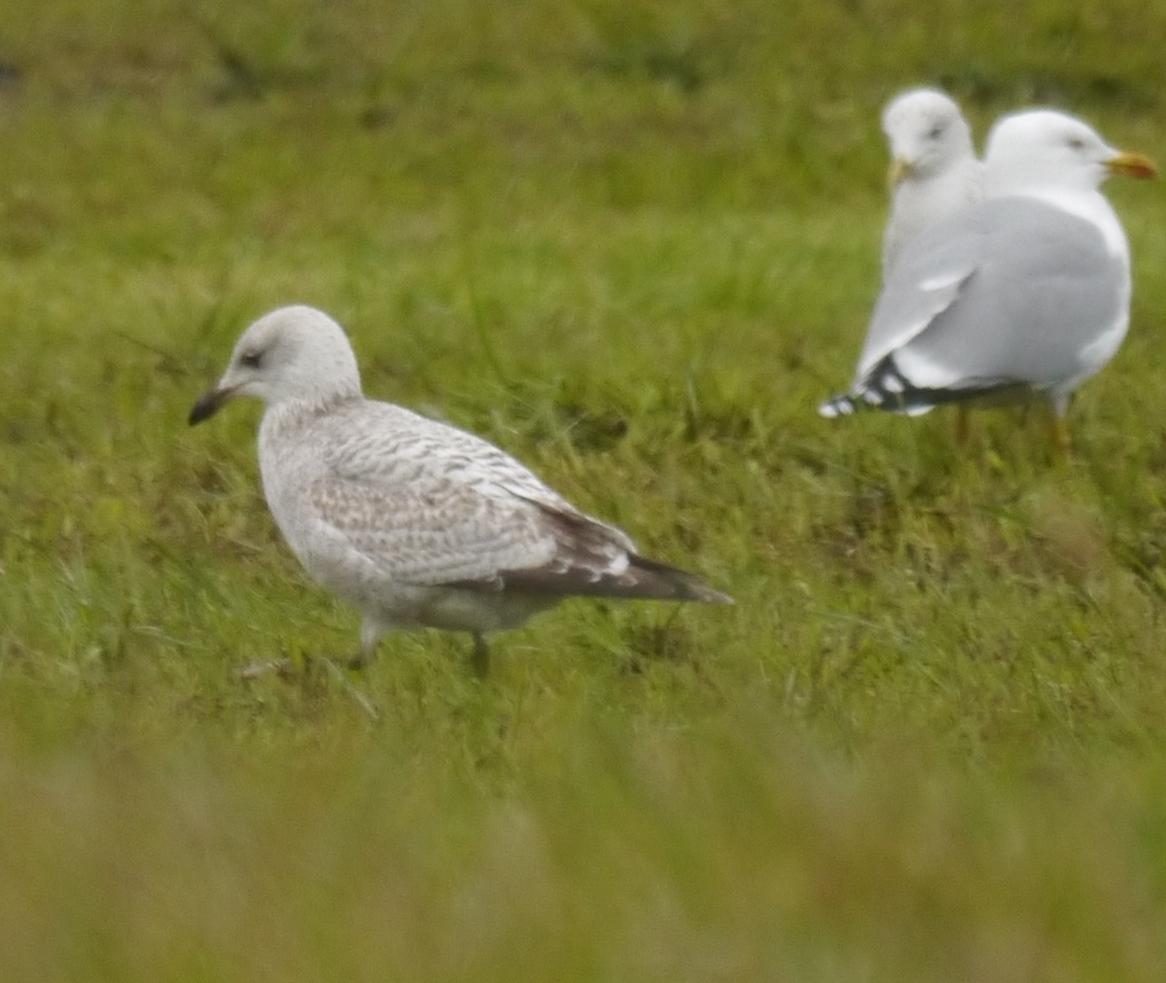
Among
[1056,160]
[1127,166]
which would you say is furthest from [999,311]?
[1127,166]

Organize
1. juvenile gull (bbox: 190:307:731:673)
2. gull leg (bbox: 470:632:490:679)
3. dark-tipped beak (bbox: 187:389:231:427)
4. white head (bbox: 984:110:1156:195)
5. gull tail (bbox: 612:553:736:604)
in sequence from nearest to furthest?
1. gull tail (bbox: 612:553:736:604)
2. juvenile gull (bbox: 190:307:731:673)
3. gull leg (bbox: 470:632:490:679)
4. dark-tipped beak (bbox: 187:389:231:427)
5. white head (bbox: 984:110:1156:195)

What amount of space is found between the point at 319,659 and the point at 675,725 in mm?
1045

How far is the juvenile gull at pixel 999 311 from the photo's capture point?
686 centimetres

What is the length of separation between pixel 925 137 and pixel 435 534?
11.3 ft

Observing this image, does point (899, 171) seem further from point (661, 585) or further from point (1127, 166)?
point (661, 585)

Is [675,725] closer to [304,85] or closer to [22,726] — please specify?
[22,726]

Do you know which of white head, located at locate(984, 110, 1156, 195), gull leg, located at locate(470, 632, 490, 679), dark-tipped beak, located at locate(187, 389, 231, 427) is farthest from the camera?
white head, located at locate(984, 110, 1156, 195)

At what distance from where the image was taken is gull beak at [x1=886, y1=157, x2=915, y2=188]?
8148 millimetres

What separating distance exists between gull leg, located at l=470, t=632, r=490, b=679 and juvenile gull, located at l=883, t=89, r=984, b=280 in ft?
10.1

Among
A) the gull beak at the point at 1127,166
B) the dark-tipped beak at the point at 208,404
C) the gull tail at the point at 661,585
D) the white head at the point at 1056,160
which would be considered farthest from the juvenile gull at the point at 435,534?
the gull beak at the point at 1127,166

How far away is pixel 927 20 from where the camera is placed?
1344 centimetres

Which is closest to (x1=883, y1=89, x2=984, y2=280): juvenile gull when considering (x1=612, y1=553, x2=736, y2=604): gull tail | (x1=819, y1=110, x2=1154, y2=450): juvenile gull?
(x1=819, y1=110, x2=1154, y2=450): juvenile gull

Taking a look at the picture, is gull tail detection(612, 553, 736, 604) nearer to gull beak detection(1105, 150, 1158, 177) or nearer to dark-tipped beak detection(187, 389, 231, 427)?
dark-tipped beak detection(187, 389, 231, 427)

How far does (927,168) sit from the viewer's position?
8.28 metres
